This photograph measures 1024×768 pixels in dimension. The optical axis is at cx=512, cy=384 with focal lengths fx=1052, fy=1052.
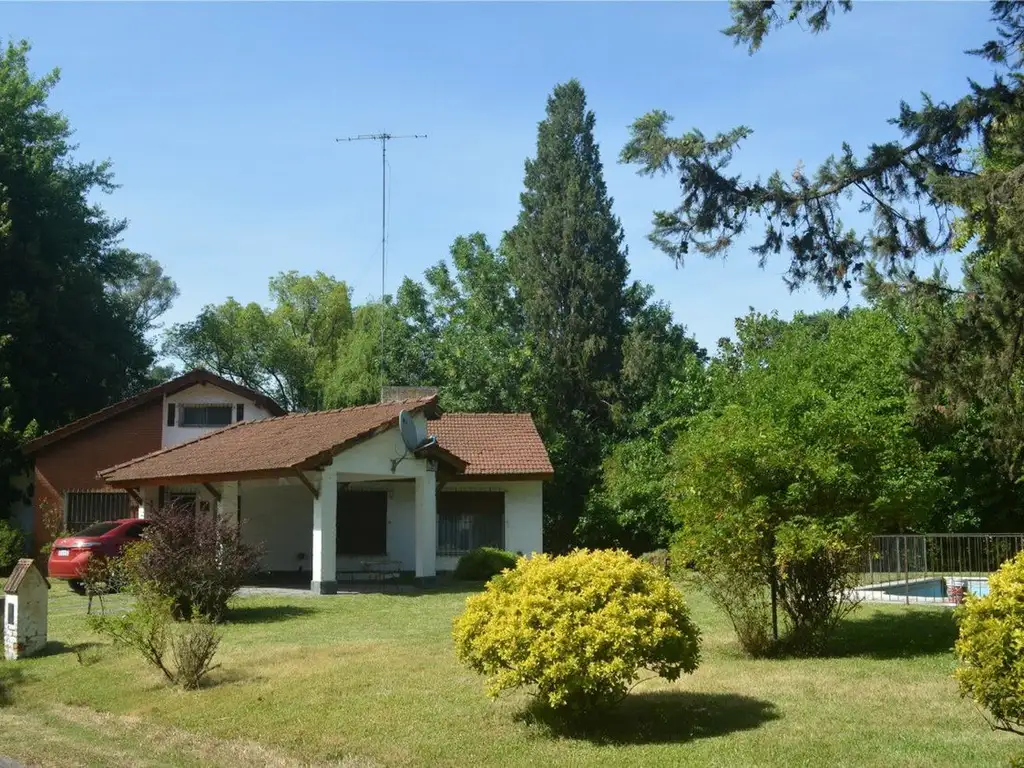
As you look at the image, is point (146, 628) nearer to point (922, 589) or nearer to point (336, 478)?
point (336, 478)

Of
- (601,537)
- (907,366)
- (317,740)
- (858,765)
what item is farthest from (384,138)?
(858,765)

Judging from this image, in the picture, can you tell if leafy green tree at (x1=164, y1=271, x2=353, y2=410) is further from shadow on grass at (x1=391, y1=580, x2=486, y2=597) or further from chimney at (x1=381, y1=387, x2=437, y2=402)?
shadow on grass at (x1=391, y1=580, x2=486, y2=597)

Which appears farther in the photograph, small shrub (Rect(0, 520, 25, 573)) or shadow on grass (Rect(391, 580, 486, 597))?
small shrub (Rect(0, 520, 25, 573))

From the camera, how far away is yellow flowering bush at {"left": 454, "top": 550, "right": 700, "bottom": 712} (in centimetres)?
873

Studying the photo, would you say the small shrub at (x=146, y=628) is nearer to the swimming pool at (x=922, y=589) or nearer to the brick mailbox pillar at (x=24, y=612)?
the brick mailbox pillar at (x=24, y=612)

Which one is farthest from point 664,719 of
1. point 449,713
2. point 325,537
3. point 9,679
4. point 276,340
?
point 276,340

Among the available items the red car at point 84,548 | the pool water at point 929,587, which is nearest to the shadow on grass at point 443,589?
the red car at point 84,548

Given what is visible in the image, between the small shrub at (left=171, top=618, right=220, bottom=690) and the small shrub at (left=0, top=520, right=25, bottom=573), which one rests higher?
the small shrub at (left=0, top=520, right=25, bottom=573)

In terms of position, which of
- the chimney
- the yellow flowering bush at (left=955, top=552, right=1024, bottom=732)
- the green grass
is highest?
the chimney

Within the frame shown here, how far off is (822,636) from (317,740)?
6.49m

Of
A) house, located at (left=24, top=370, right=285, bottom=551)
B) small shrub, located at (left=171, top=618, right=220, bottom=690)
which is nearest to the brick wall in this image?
house, located at (left=24, top=370, right=285, bottom=551)

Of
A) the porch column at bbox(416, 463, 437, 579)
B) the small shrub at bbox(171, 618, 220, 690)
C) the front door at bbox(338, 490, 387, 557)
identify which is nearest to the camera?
the small shrub at bbox(171, 618, 220, 690)

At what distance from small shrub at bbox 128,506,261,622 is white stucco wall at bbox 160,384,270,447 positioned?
54.8 ft

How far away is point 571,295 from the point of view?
40.9 metres
